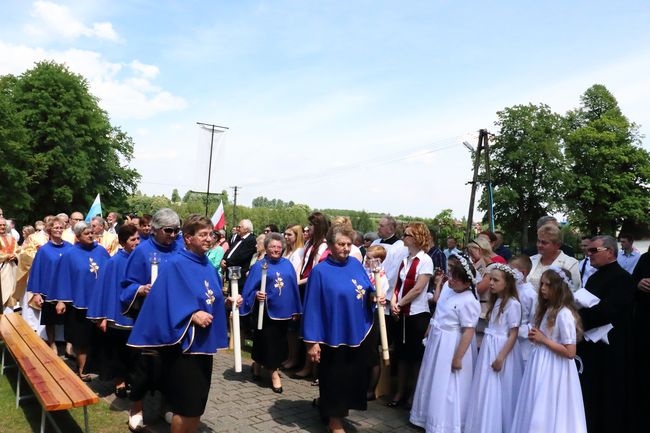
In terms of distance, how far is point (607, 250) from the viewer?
5.09m

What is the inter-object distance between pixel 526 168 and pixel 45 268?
4225 cm

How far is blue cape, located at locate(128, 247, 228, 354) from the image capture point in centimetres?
409

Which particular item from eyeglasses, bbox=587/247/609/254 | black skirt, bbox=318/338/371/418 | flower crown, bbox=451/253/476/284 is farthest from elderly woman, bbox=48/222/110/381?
eyeglasses, bbox=587/247/609/254

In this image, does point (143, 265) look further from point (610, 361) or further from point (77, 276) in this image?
point (610, 361)

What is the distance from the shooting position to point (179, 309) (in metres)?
4.10

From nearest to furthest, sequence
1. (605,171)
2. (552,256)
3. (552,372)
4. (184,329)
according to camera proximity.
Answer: (184,329)
(552,372)
(552,256)
(605,171)

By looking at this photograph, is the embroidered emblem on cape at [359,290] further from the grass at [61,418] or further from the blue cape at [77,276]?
the blue cape at [77,276]

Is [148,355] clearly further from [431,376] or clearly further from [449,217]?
[449,217]

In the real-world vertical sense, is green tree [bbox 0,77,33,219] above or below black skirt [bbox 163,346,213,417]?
above

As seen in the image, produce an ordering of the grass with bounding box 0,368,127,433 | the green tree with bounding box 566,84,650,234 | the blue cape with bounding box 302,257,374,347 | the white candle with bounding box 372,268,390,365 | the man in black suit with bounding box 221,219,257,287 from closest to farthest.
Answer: the white candle with bounding box 372,268,390,365 → the blue cape with bounding box 302,257,374,347 → the grass with bounding box 0,368,127,433 → the man in black suit with bounding box 221,219,257,287 → the green tree with bounding box 566,84,650,234

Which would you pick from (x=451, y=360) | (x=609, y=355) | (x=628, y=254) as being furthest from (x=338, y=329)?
(x=628, y=254)

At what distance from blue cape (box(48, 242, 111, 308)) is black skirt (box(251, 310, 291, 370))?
2290 millimetres

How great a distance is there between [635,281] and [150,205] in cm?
8023

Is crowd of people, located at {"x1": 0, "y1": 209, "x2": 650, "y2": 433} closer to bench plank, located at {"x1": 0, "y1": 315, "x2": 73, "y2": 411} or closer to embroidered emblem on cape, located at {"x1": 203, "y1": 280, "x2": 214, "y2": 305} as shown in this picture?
embroidered emblem on cape, located at {"x1": 203, "y1": 280, "x2": 214, "y2": 305}
